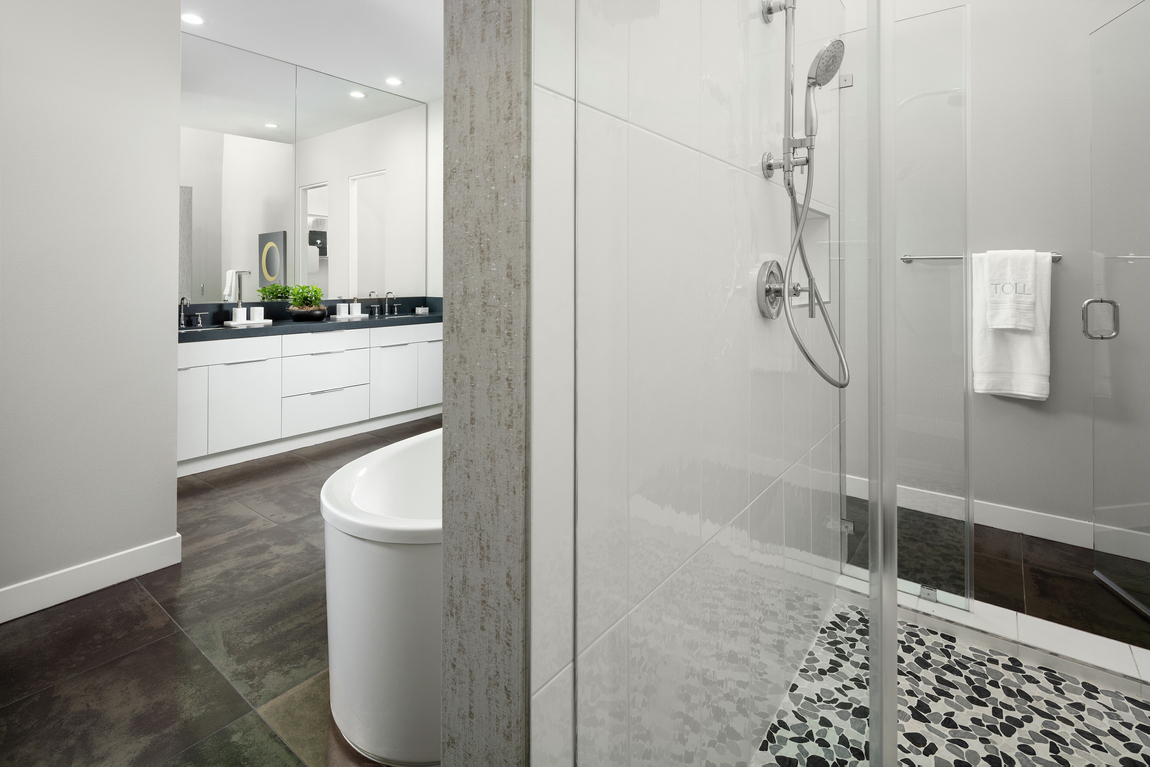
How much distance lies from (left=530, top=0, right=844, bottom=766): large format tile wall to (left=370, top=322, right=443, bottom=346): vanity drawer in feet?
12.7

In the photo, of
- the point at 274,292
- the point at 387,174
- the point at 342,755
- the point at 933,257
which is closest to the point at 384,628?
the point at 342,755

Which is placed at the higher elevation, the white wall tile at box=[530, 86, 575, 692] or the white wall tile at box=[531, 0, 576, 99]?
the white wall tile at box=[531, 0, 576, 99]

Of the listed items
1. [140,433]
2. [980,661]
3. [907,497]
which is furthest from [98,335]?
[980,661]

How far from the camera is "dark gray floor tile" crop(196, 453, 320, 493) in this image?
3342 millimetres

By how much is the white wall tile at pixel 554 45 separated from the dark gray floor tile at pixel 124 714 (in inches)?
68.0

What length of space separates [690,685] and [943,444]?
108 centimetres

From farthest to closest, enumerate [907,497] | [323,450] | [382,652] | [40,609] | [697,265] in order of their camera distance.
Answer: [323,450] < [40,609] < [907,497] < [382,652] < [697,265]

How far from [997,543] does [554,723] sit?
5.31ft

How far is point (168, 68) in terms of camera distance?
224 cm

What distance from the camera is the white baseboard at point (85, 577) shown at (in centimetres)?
200

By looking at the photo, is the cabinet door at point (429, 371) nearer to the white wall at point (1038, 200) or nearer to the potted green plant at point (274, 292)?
the potted green plant at point (274, 292)

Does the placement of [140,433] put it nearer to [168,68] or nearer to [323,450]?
[168,68]

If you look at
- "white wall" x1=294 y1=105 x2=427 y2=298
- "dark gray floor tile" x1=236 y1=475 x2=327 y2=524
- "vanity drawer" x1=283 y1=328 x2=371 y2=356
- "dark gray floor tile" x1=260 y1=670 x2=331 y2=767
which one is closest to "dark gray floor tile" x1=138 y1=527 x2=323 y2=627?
"dark gray floor tile" x1=236 y1=475 x2=327 y2=524

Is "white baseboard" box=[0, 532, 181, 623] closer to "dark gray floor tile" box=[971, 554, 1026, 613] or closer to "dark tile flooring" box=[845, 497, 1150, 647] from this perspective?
"dark tile flooring" box=[845, 497, 1150, 647]
